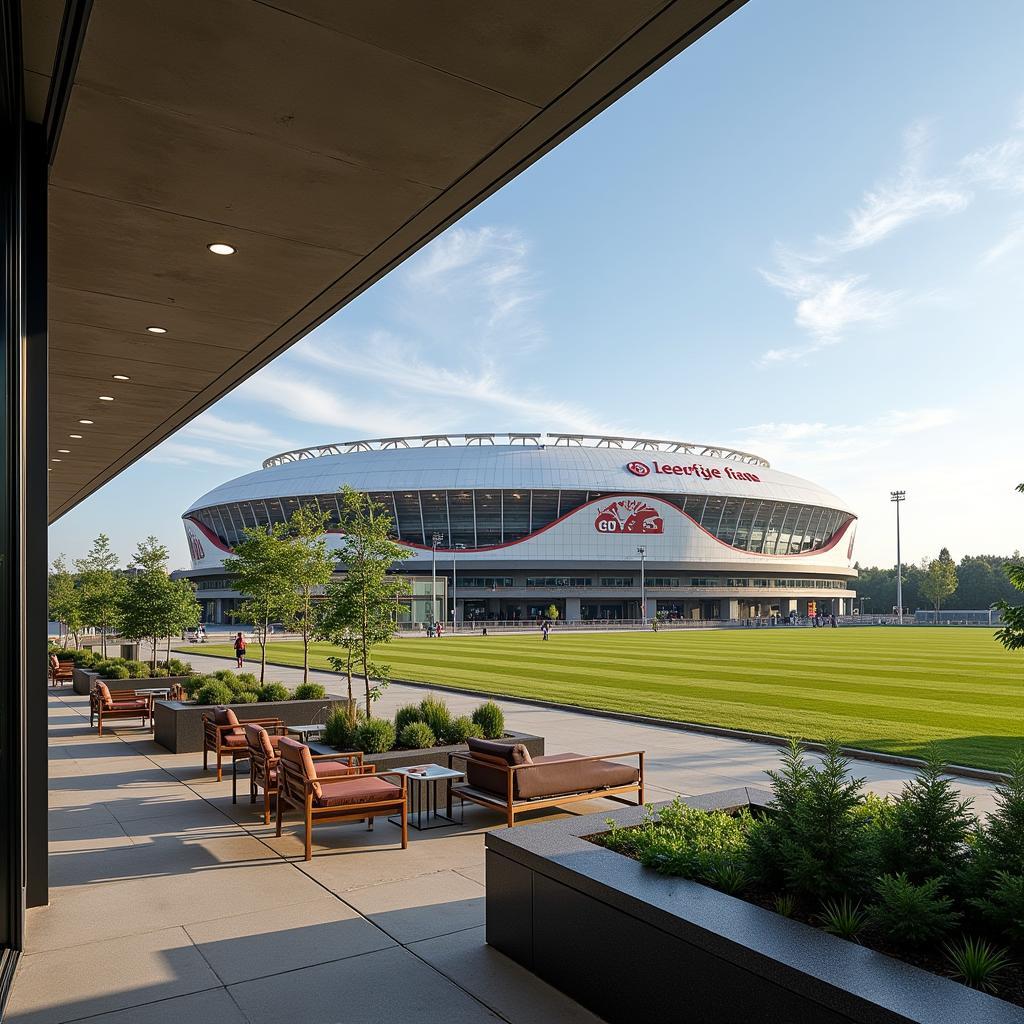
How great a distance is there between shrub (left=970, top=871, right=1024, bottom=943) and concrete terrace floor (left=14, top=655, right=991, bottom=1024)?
8.00 feet

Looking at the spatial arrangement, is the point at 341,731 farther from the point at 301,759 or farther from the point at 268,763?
the point at 301,759

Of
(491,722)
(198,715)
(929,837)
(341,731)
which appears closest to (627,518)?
(198,715)

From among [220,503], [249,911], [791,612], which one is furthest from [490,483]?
[249,911]

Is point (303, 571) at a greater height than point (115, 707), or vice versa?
point (303, 571)

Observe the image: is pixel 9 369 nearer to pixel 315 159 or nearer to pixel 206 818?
pixel 315 159

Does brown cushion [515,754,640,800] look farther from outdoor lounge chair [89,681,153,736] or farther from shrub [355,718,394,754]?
outdoor lounge chair [89,681,153,736]

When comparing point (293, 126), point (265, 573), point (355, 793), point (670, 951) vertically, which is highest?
point (293, 126)

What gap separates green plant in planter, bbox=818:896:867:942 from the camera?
183 inches

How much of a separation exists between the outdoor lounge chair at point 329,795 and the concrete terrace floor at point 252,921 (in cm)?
37

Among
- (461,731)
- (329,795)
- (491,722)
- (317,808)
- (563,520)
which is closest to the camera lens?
(317,808)

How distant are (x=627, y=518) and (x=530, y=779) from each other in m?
93.5

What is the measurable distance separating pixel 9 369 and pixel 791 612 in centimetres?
12181

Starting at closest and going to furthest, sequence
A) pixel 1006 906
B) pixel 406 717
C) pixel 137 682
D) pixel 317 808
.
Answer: pixel 1006 906 → pixel 317 808 → pixel 406 717 → pixel 137 682

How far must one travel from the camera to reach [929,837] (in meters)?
5.10
